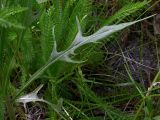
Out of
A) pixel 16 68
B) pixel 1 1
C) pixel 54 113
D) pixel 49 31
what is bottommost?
pixel 54 113

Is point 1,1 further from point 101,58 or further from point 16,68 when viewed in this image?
point 101,58

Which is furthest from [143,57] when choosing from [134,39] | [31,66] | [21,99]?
[21,99]

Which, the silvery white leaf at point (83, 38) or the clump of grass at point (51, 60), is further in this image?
the clump of grass at point (51, 60)

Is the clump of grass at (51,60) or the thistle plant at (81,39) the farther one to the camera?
the clump of grass at (51,60)

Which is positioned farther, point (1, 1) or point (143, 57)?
point (143, 57)

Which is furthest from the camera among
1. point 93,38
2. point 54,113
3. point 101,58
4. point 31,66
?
point 101,58

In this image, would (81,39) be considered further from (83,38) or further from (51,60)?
(51,60)

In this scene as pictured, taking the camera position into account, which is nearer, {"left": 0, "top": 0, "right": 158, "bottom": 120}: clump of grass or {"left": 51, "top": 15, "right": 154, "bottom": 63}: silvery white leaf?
{"left": 51, "top": 15, "right": 154, "bottom": 63}: silvery white leaf

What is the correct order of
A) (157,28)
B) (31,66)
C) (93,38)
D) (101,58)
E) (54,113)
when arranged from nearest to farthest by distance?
(93,38) < (54,113) < (31,66) < (101,58) < (157,28)

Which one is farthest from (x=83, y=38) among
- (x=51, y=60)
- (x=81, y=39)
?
(x=51, y=60)

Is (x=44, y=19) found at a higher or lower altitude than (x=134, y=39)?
higher

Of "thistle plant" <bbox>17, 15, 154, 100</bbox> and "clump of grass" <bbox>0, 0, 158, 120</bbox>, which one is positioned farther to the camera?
"clump of grass" <bbox>0, 0, 158, 120</bbox>
